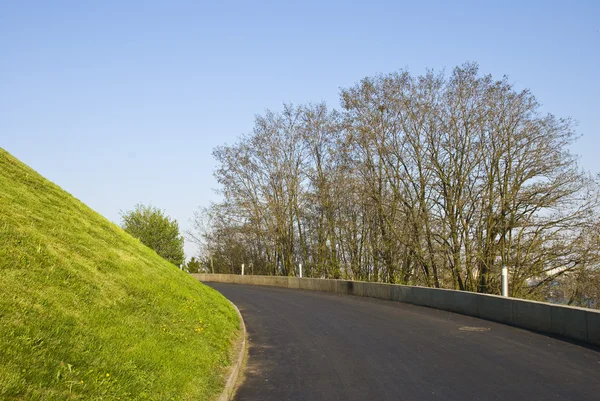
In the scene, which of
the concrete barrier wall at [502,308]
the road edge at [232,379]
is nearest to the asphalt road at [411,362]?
the road edge at [232,379]

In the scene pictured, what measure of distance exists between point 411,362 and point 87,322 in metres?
5.33

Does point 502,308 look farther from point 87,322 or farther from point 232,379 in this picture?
point 87,322

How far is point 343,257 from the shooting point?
39656 mm

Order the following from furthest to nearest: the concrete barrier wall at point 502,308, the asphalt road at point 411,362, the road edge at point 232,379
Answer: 1. the concrete barrier wall at point 502,308
2. the asphalt road at point 411,362
3. the road edge at point 232,379

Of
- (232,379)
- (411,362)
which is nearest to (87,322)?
(232,379)

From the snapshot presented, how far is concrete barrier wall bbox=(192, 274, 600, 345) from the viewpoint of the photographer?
1098 cm

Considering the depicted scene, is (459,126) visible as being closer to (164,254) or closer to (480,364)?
(480,364)

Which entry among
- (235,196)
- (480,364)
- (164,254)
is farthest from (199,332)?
(164,254)

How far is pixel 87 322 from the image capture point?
6.47 m

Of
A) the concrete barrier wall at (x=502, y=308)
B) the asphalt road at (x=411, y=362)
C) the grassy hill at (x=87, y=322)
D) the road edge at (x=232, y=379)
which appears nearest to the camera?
the grassy hill at (x=87, y=322)

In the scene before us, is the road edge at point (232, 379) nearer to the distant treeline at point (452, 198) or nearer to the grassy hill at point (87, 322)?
the grassy hill at point (87, 322)

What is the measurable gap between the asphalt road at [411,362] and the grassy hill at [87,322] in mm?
1028

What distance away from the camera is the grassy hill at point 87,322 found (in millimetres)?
4992

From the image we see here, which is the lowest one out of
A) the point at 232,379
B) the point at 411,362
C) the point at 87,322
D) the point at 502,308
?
the point at 232,379
